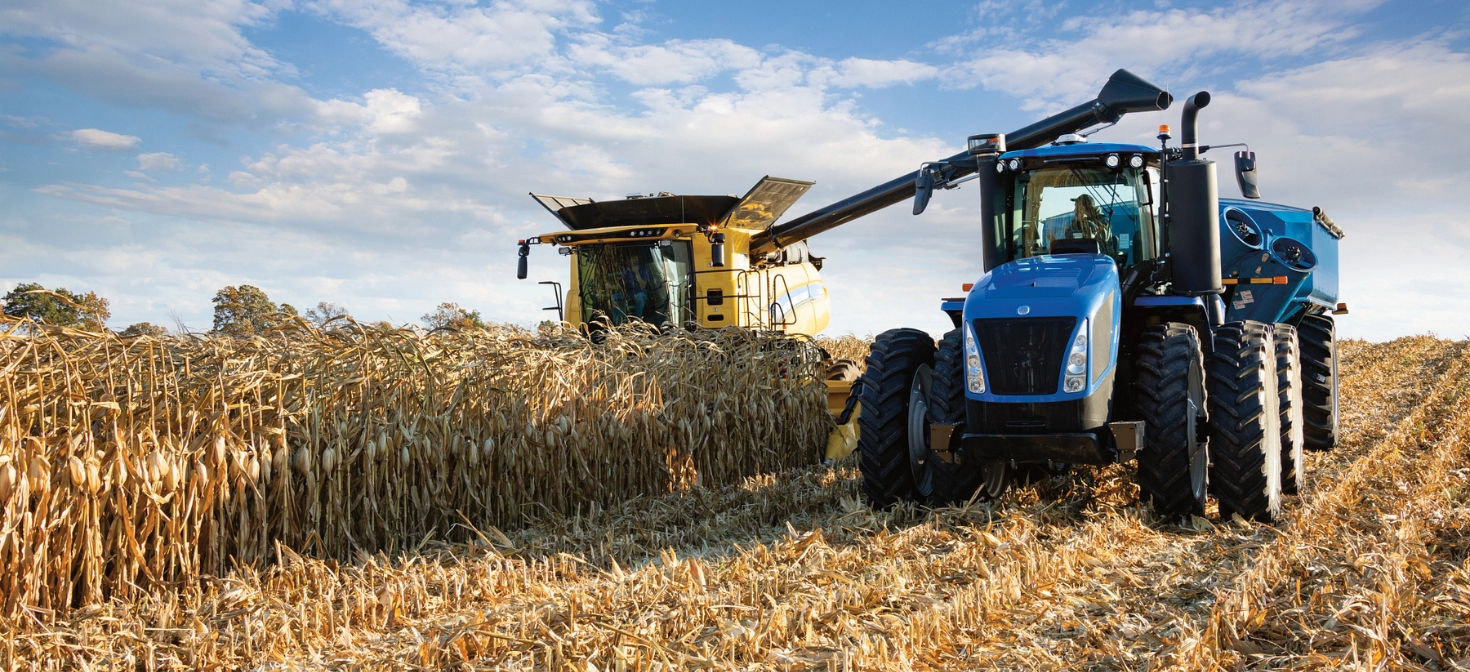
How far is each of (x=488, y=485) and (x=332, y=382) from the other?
110 centimetres

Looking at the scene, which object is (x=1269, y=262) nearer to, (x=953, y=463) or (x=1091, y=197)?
(x=1091, y=197)

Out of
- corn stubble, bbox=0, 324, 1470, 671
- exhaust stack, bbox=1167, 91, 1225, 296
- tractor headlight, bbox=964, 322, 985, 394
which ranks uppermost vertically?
exhaust stack, bbox=1167, 91, 1225, 296

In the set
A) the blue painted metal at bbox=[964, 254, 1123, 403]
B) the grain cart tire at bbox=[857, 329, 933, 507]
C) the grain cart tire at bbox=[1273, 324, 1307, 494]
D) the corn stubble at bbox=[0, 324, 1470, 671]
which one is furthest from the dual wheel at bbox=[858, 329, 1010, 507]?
the grain cart tire at bbox=[1273, 324, 1307, 494]

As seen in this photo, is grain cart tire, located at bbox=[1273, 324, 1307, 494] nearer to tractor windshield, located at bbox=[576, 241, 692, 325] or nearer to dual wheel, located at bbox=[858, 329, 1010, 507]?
dual wheel, located at bbox=[858, 329, 1010, 507]

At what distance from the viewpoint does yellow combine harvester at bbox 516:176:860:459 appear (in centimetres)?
1035

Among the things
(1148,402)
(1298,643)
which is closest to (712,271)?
(1148,402)

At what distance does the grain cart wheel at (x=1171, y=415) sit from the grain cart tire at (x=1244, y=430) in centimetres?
11

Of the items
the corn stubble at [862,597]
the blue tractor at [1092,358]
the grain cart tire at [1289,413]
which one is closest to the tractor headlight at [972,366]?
the blue tractor at [1092,358]

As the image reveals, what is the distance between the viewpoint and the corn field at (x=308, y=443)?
A: 14.7 ft

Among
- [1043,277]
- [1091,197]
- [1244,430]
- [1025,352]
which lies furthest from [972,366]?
[1091,197]

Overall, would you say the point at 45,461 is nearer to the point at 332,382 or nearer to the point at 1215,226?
the point at 332,382

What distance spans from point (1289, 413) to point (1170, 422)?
5.04 ft

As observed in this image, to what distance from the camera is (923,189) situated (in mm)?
6727

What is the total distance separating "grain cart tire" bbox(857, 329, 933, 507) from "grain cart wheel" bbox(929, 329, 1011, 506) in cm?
17
